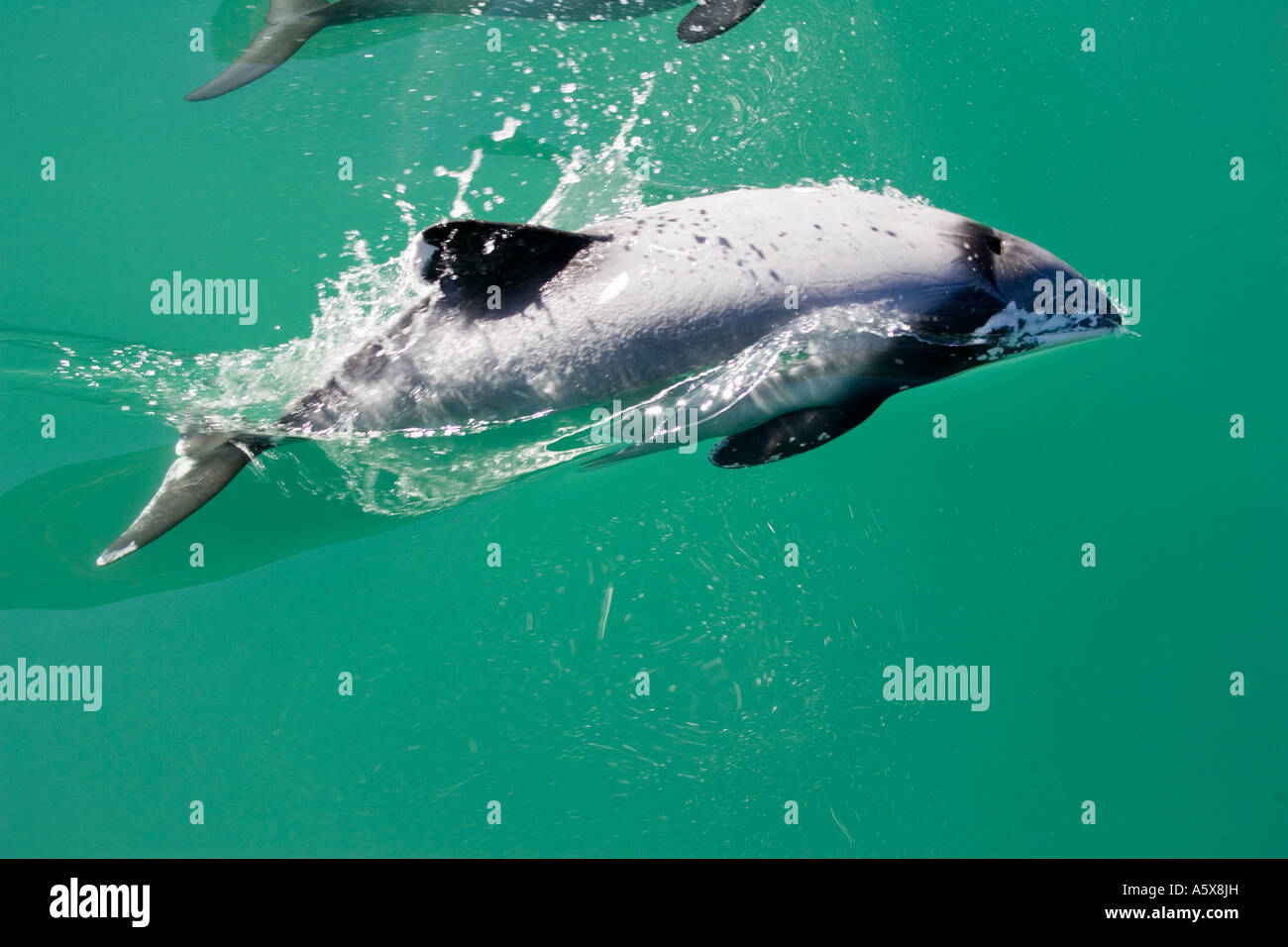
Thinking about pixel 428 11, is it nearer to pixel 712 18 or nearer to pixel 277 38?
pixel 277 38

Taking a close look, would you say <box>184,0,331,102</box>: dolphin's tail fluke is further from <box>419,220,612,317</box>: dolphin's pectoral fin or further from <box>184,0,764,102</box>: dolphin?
<box>419,220,612,317</box>: dolphin's pectoral fin

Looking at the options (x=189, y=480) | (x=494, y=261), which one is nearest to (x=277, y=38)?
(x=494, y=261)

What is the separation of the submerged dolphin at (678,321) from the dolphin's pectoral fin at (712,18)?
2159 mm

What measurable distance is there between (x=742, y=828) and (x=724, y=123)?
3993 mm

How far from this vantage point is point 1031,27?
21.5 feet

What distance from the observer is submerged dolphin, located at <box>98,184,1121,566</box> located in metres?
4.00

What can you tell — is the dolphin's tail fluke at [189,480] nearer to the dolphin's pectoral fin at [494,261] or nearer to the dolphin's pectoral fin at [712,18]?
the dolphin's pectoral fin at [494,261]

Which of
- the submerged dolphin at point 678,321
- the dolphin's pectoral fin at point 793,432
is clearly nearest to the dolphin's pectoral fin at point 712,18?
the submerged dolphin at point 678,321

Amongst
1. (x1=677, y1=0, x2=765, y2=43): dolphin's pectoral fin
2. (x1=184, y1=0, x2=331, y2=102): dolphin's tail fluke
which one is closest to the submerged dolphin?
(x1=677, y1=0, x2=765, y2=43): dolphin's pectoral fin

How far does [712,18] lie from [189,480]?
14.3 feet

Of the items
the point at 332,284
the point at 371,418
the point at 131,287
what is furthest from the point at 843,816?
the point at 131,287

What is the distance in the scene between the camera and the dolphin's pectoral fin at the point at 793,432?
15.1 feet

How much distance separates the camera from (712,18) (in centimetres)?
614

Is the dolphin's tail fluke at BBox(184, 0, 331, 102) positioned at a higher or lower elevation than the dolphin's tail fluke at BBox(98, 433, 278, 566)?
higher
